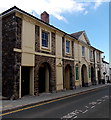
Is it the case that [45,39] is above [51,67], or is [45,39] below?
above

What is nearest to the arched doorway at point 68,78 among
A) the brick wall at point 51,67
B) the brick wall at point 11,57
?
the brick wall at point 51,67

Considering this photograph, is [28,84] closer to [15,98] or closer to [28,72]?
[28,72]

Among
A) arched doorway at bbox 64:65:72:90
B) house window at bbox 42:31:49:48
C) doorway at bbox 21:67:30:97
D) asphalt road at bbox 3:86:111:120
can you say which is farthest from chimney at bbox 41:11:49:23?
asphalt road at bbox 3:86:111:120

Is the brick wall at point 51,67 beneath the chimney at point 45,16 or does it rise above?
beneath

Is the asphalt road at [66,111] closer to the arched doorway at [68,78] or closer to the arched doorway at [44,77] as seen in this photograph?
the arched doorway at [44,77]

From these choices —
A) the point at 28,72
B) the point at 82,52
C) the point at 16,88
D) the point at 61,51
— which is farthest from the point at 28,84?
the point at 82,52

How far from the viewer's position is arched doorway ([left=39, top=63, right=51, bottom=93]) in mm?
12883

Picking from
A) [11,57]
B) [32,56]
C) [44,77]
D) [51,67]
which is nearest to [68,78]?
[44,77]

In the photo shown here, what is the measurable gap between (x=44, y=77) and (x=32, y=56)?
3539mm

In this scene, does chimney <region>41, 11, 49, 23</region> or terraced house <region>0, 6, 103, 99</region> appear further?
chimney <region>41, 11, 49, 23</region>

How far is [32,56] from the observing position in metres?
10.7

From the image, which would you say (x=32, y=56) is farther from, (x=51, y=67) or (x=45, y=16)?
(x=45, y=16)

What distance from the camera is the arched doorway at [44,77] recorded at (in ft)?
42.3

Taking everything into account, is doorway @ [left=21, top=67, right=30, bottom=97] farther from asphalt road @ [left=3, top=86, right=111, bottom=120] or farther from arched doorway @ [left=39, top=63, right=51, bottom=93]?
asphalt road @ [left=3, top=86, right=111, bottom=120]
